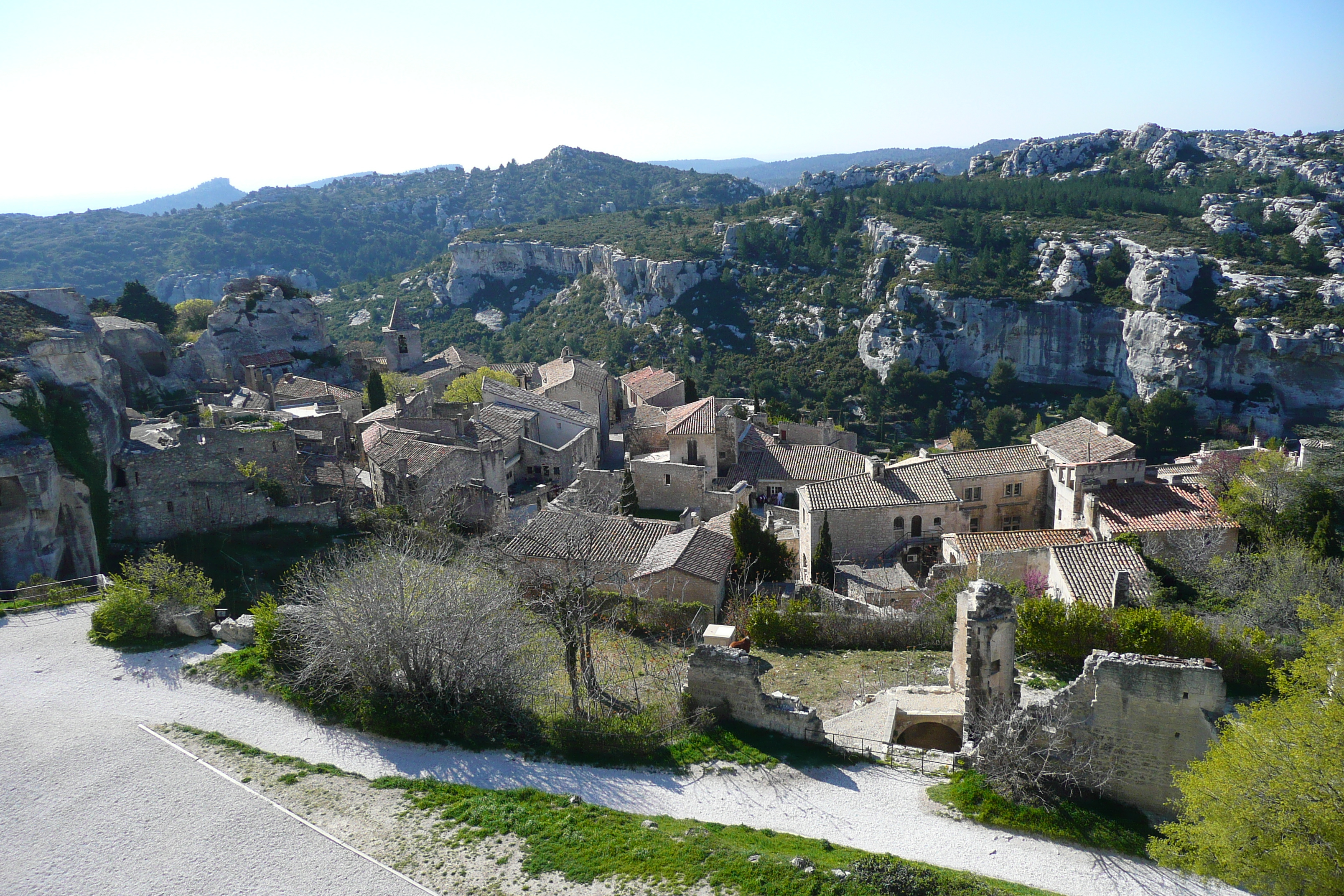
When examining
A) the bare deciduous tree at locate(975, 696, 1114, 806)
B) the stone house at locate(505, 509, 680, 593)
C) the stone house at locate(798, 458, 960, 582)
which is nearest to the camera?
the bare deciduous tree at locate(975, 696, 1114, 806)

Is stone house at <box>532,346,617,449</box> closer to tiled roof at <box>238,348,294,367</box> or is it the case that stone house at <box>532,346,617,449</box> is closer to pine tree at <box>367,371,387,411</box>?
pine tree at <box>367,371,387,411</box>

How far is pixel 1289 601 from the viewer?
68.7 feet

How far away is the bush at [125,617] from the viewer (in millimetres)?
17953

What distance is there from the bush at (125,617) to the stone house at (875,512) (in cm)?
1975

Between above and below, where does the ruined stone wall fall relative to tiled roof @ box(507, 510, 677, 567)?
above

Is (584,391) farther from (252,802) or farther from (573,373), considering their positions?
(252,802)

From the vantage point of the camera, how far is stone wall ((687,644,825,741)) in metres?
15.6

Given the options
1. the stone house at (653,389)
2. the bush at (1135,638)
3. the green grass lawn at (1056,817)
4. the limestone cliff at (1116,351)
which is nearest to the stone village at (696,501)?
the green grass lawn at (1056,817)

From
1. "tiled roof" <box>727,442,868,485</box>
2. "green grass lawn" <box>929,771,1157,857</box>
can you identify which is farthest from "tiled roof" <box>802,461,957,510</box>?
"green grass lawn" <box>929,771,1157,857</box>

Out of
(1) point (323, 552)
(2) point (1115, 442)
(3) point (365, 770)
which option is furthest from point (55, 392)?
(2) point (1115, 442)

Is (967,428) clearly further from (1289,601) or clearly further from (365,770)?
(365,770)

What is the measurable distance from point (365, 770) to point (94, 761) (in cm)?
443

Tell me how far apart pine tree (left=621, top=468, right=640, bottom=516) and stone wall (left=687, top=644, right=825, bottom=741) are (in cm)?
1596

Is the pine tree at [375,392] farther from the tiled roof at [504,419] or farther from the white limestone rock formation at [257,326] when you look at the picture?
the white limestone rock formation at [257,326]
